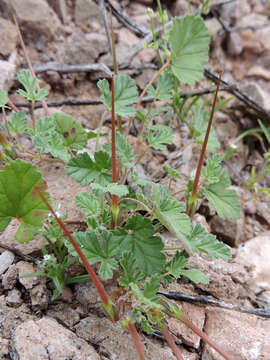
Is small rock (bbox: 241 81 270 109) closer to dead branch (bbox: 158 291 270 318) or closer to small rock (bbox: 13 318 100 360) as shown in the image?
dead branch (bbox: 158 291 270 318)

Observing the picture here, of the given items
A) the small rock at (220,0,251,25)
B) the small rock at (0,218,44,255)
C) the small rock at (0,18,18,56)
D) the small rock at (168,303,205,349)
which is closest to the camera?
the small rock at (168,303,205,349)

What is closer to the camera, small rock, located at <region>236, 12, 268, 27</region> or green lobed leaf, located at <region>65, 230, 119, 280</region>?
green lobed leaf, located at <region>65, 230, 119, 280</region>

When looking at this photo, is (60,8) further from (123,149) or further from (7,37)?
(123,149)

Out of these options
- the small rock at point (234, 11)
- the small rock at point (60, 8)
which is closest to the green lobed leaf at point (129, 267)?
the small rock at point (60, 8)

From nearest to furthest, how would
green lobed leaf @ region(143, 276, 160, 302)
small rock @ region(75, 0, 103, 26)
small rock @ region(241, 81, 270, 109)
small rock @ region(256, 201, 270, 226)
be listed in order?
green lobed leaf @ region(143, 276, 160, 302) < small rock @ region(256, 201, 270, 226) < small rock @ region(241, 81, 270, 109) < small rock @ region(75, 0, 103, 26)

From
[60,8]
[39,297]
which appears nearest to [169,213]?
[39,297]

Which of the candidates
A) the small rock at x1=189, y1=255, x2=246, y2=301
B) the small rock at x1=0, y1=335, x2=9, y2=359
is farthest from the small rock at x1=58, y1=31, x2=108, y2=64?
the small rock at x1=0, y1=335, x2=9, y2=359
